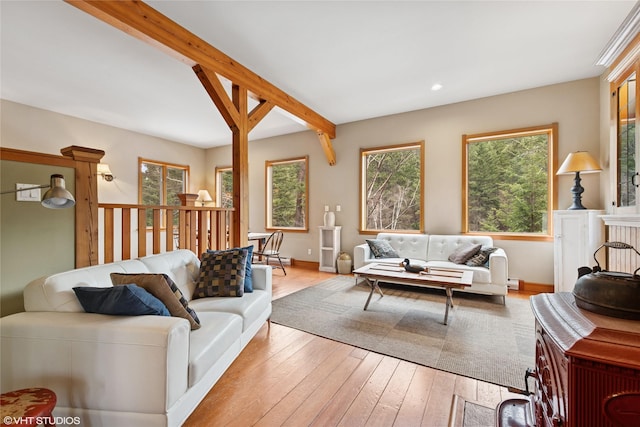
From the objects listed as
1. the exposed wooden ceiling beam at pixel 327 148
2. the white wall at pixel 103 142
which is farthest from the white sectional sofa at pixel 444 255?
the white wall at pixel 103 142

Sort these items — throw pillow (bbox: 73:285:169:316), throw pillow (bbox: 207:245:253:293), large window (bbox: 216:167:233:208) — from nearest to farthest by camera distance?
throw pillow (bbox: 73:285:169:316) < throw pillow (bbox: 207:245:253:293) < large window (bbox: 216:167:233:208)

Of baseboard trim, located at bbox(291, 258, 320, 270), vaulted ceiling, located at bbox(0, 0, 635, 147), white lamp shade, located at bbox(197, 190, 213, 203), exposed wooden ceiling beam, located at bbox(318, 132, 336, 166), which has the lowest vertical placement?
baseboard trim, located at bbox(291, 258, 320, 270)

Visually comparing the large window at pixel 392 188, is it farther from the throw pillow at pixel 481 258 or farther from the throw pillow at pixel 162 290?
the throw pillow at pixel 162 290

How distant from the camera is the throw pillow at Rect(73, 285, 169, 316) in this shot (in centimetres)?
143

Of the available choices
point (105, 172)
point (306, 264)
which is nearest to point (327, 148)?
point (306, 264)

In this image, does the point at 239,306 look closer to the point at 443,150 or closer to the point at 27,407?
the point at 27,407

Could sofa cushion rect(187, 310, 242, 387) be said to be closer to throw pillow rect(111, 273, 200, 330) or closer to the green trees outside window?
throw pillow rect(111, 273, 200, 330)

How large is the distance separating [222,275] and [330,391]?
4.17ft

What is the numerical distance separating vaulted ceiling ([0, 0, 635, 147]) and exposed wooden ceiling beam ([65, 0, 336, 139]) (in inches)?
3.2

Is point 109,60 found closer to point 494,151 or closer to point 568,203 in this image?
point 494,151

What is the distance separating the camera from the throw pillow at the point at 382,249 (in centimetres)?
453

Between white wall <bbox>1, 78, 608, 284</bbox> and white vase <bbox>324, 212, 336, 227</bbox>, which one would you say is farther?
white vase <bbox>324, 212, 336, 227</bbox>

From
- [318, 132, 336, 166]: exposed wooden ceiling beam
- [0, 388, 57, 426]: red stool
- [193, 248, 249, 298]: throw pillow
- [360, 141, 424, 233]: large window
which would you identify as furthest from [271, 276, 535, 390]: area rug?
[318, 132, 336, 166]: exposed wooden ceiling beam

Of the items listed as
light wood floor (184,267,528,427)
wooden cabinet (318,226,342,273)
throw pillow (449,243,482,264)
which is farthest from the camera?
wooden cabinet (318,226,342,273)
